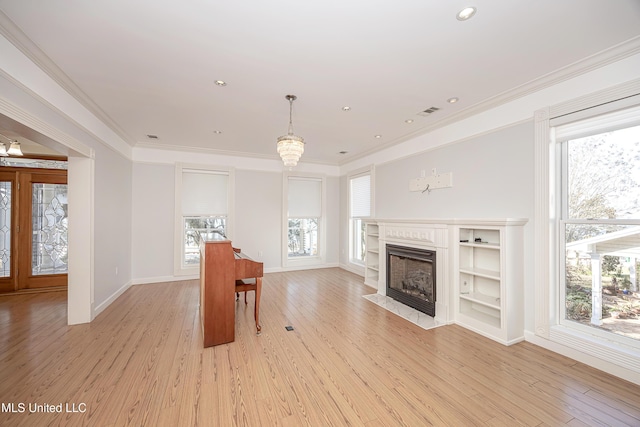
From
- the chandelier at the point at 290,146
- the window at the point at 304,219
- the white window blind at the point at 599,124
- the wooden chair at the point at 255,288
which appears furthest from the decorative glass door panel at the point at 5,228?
the white window blind at the point at 599,124

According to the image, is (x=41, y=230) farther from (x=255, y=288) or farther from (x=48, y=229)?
(x=255, y=288)

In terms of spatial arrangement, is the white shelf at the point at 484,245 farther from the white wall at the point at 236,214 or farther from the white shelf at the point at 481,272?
the white wall at the point at 236,214

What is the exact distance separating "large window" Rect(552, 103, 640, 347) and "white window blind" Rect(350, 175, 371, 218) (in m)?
3.44

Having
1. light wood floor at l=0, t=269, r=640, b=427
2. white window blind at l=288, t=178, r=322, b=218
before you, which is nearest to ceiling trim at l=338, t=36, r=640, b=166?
light wood floor at l=0, t=269, r=640, b=427

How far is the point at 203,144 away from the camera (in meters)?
5.00

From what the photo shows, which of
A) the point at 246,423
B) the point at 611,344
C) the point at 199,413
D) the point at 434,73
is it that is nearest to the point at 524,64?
the point at 434,73

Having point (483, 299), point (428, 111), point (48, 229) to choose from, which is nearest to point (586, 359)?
point (483, 299)

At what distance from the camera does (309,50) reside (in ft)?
7.23

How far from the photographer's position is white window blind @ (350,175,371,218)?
5.80 m

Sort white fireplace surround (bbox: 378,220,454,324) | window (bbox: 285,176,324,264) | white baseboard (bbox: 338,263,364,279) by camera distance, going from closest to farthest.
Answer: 1. white fireplace surround (bbox: 378,220,454,324)
2. white baseboard (bbox: 338,263,364,279)
3. window (bbox: 285,176,324,264)

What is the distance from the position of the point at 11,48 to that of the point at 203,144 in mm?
2967

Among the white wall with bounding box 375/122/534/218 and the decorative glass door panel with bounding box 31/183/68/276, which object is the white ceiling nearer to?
the white wall with bounding box 375/122/534/218

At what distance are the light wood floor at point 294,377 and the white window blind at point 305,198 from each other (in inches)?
131

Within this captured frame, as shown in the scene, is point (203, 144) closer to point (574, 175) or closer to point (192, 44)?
point (192, 44)
